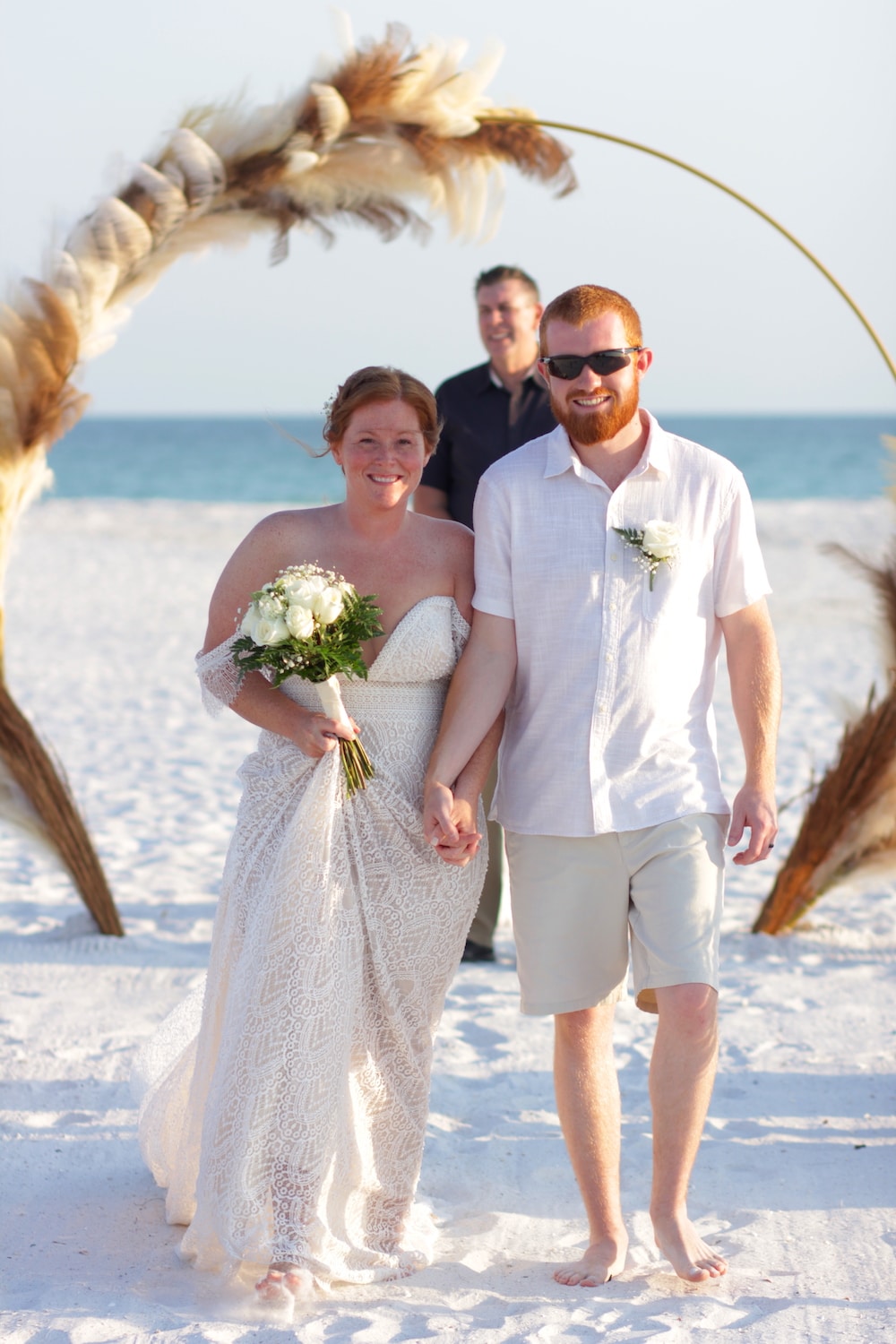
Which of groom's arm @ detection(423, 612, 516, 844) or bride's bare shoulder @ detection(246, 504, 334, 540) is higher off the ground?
bride's bare shoulder @ detection(246, 504, 334, 540)

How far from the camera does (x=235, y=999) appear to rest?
10.5 ft

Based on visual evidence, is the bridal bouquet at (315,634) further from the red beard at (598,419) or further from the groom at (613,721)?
the red beard at (598,419)

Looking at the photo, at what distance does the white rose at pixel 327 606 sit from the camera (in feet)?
9.93

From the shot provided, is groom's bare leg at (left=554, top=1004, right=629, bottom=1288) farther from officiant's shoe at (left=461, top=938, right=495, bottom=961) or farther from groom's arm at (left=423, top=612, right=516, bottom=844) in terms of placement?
officiant's shoe at (left=461, top=938, right=495, bottom=961)

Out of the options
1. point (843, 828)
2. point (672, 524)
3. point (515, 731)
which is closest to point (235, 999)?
point (515, 731)

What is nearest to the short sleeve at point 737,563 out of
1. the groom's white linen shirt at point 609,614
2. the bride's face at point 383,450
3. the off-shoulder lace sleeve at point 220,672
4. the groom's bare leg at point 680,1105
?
the groom's white linen shirt at point 609,614

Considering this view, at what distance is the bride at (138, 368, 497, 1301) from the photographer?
3.15 meters

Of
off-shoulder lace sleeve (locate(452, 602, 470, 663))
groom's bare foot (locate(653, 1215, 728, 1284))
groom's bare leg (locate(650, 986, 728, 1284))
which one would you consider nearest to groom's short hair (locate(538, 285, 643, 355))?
off-shoulder lace sleeve (locate(452, 602, 470, 663))

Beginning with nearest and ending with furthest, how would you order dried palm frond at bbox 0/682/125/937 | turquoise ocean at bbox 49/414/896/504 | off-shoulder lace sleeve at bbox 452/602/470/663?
off-shoulder lace sleeve at bbox 452/602/470/663 → dried palm frond at bbox 0/682/125/937 → turquoise ocean at bbox 49/414/896/504

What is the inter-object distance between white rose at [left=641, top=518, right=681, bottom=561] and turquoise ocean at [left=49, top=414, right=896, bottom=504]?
1046 inches

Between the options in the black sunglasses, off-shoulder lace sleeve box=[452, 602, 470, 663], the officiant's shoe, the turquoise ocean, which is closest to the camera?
the black sunglasses

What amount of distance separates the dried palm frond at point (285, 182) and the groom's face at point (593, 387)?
1.95 meters

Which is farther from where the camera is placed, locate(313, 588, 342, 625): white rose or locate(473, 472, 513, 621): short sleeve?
locate(473, 472, 513, 621): short sleeve

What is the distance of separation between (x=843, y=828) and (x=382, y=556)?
302 centimetres
